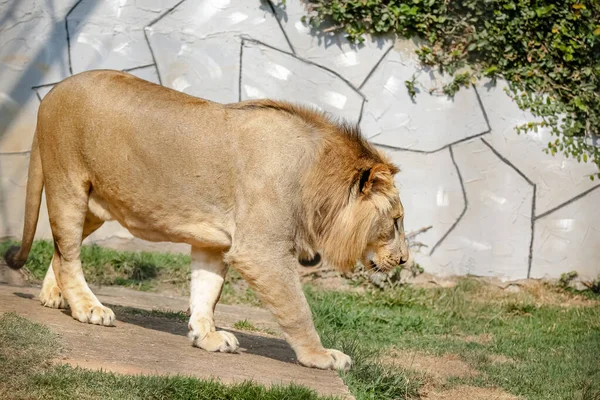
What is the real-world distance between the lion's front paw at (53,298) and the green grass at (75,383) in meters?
1.06

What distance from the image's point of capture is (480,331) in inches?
265

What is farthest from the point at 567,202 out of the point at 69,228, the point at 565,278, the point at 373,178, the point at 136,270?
the point at 69,228

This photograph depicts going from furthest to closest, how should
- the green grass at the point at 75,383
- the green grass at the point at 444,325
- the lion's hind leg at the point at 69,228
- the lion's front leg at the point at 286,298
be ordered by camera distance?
the green grass at the point at 444,325
the lion's hind leg at the point at 69,228
the lion's front leg at the point at 286,298
the green grass at the point at 75,383

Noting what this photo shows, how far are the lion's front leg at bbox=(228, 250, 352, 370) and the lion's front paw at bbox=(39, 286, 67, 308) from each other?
1.21m

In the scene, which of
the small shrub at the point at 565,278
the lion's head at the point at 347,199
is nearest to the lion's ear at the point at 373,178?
the lion's head at the point at 347,199

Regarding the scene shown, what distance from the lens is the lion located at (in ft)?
14.7

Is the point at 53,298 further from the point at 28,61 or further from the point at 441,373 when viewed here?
the point at 28,61

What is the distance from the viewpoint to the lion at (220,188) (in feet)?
14.7

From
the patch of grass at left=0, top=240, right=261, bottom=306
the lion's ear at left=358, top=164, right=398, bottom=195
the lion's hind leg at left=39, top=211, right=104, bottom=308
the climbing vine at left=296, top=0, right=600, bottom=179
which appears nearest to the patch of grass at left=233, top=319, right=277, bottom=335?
the patch of grass at left=0, top=240, right=261, bottom=306

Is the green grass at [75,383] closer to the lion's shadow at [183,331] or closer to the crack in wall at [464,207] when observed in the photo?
the lion's shadow at [183,331]

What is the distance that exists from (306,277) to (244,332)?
197 cm

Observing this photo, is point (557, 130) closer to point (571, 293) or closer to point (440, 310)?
point (571, 293)

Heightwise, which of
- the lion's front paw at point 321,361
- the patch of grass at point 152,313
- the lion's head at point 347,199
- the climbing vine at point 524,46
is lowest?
the patch of grass at point 152,313

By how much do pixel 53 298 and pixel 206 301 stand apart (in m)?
0.95
